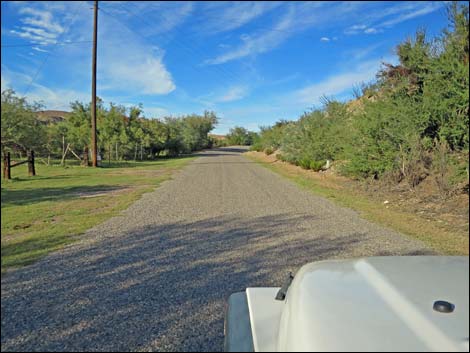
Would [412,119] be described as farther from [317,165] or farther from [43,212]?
[317,165]

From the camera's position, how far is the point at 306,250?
4543 mm

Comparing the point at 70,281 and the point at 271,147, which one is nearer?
the point at 70,281

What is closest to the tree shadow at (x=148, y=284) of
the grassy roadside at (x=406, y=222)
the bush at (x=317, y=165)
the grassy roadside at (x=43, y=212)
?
the grassy roadside at (x=43, y=212)

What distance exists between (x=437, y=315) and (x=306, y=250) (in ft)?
11.9

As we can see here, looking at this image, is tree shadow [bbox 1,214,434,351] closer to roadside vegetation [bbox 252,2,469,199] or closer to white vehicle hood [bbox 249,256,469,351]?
white vehicle hood [bbox 249,256,469,351]

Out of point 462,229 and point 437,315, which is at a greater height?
point 462,229

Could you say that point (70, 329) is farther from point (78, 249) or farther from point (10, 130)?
point (78, 249)

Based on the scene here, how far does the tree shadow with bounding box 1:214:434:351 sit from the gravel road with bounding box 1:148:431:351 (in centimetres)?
1

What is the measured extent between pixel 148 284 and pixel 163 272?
1.14ft

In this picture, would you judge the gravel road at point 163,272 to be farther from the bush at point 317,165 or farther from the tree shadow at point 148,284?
the bush at point 317,165

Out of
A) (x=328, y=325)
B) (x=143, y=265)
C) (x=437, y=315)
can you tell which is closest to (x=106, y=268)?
(x=143, y=265)

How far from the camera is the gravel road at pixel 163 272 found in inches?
91.7

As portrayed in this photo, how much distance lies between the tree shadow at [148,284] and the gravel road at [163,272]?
1 centimetres

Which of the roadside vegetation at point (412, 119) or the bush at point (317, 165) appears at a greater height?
the roadside vegetation at point (412, 119)
